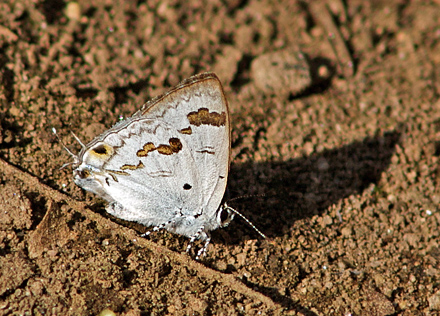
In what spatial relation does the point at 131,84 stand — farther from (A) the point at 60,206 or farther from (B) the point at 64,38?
(A) the point at 60,206

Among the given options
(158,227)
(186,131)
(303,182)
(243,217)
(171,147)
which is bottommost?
(158,227)

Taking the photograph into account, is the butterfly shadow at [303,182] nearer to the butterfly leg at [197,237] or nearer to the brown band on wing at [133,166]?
the butterfly leg at [197,237]

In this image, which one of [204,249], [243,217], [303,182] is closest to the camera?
[204,249]

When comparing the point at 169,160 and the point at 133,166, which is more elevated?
the point at 169,160

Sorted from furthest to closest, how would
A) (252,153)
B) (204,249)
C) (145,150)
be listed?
1. (252,153)
2. (204,249)
3. (145,150)

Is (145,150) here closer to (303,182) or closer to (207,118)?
(207,118)

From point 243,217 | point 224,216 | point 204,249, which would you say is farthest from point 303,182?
point 204,249

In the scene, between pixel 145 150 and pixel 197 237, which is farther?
pixel 197 237
